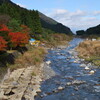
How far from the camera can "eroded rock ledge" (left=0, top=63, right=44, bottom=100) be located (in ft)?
57.4

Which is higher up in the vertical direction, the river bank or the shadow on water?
the river bank

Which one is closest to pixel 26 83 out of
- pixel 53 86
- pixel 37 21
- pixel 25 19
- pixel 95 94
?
pixel 53 86

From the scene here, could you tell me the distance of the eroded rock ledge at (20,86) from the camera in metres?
17.5

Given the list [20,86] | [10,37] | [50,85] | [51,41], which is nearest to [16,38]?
[10,37]

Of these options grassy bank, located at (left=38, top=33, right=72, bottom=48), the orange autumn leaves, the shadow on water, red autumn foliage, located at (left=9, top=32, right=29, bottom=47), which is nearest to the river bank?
the shadow on water

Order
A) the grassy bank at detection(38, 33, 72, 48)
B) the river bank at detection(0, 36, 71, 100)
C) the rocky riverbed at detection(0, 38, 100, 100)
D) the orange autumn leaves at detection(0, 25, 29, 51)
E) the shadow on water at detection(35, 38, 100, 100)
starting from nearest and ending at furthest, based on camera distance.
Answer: the river bank at detection(0, 36, 71, 100) → the rocky riverbed at detection(0, 38, 100, 100) → the shadow on water at detection(35, 38, 100, 100) → the orange autumn leaves at detection(0, 25, 29, 51) → the grassy bank at detection(38, 33, 72, 48)

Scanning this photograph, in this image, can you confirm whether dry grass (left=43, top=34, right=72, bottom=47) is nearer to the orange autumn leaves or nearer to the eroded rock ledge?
the orange autumn leaves

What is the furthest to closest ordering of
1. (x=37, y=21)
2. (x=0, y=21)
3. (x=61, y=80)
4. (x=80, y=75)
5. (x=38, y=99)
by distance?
(x=37, y=21) < (x=0, y=21) < (x=80, y=75) < (x=61, y=80) < (x=38, y=99)

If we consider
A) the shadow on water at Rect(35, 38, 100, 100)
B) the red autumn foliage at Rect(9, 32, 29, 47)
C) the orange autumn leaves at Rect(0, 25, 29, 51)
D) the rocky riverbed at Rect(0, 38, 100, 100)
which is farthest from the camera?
the red autumn foliage at Rect(9, 32, 29, 47)

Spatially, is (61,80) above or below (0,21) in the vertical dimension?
below

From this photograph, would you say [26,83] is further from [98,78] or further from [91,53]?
[91,53]

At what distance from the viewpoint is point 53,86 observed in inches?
851

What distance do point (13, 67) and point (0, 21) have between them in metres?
20.6

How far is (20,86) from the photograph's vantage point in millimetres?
20359
